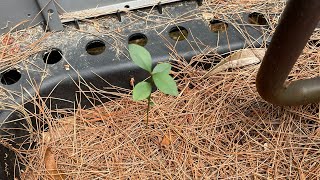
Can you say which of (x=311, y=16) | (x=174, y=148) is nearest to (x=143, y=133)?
(x=174, y=148)

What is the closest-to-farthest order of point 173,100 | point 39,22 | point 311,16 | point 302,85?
1. point 311,16
2. point 302,85
3. point 173,100
4. point 39,22

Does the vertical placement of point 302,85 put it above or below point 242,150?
above

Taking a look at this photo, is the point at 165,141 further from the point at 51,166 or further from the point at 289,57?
the point at 289,57

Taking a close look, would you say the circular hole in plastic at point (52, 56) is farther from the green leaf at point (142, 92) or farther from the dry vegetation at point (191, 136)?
the green leaf at point (142, 92)

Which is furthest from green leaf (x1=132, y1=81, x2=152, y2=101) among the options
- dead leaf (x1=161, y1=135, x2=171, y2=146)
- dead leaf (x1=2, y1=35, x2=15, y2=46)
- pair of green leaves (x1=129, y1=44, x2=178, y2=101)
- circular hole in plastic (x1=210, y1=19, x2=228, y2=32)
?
dead leaf (x1=2, y1=35, x2=15, y2=46)

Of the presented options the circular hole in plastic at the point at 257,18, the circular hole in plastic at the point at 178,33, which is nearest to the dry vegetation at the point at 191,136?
the circular hole in plastic at the point at 178,33

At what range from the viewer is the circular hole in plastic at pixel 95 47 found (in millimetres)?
1689

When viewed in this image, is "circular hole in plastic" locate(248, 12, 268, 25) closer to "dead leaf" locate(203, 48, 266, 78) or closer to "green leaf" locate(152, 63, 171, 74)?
"dead leaf" locate(203, 48, 266, 78)

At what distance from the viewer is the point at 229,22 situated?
1745mm

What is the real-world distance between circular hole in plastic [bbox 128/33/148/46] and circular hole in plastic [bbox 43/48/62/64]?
0.95 ft

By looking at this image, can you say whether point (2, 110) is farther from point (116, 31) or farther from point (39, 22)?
point (116, 31)

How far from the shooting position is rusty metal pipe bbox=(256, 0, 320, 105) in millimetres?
1027

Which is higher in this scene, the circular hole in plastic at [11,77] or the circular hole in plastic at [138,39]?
the circular hole in plastic at [138,39]

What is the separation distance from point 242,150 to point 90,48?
732 millimetres
